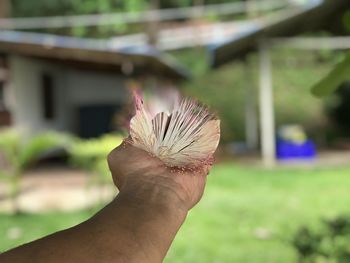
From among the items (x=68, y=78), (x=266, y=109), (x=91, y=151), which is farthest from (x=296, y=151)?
(x=91, y=151)

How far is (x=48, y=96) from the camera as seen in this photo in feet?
37.9

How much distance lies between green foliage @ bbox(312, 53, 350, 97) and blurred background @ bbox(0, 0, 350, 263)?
0.8 inches

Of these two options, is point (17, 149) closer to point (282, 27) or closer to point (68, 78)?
point (282, 27)

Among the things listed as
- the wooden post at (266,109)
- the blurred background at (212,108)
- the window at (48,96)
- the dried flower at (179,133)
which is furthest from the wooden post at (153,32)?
the dried flower at (179,133)

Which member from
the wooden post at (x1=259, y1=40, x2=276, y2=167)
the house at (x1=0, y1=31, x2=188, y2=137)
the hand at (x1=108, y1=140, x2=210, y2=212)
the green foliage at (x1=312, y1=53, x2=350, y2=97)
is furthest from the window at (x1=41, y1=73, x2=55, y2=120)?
the hand at (x1=108, y1=140, x2=210, y2=212)

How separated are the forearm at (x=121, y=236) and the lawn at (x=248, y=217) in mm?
2675

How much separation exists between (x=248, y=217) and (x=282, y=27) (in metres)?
5.18

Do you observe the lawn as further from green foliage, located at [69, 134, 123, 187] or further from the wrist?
the wrist

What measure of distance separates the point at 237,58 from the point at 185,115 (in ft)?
40.2

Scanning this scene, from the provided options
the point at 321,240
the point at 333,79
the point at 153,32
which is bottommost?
the point at 321,240

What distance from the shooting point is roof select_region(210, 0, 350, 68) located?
955 cm

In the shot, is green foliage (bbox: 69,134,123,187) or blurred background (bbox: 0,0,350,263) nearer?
blurred background (bbox: 0,0,350,263)

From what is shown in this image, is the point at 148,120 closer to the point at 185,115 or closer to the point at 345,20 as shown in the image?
the point at 185,115

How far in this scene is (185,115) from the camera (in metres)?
0.57
